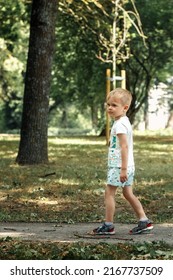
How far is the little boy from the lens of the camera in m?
7.51

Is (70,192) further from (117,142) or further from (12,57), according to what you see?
(12,57)

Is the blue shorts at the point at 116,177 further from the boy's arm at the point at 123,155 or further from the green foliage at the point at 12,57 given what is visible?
the green foliage at the point at 12,57

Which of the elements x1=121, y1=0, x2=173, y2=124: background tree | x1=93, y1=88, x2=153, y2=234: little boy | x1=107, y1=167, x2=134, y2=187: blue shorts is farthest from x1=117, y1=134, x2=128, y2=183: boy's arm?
x1=121, y1=0, x2=173, y2=124: background tree

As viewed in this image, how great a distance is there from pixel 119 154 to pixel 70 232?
1095 millimetres

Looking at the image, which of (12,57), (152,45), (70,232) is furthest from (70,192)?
(152,45)

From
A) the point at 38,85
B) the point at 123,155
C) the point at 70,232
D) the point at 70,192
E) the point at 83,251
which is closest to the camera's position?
the point at 83,251

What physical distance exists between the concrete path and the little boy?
175mm

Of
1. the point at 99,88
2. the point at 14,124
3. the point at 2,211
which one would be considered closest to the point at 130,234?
the point at 2,211

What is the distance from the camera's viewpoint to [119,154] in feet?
24.9

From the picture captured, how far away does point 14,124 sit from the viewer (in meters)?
74.6

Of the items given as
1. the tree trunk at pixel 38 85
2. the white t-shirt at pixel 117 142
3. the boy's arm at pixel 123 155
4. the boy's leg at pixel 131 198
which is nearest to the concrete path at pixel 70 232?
the boy's leg at pixel 131 198
